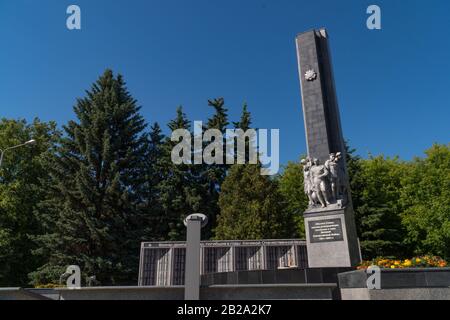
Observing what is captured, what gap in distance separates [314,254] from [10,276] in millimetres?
22913

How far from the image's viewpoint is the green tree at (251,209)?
2317 cm

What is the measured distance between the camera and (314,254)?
13.2 metres

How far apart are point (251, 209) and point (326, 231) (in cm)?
1083

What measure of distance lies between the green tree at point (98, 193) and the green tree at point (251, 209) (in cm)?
605

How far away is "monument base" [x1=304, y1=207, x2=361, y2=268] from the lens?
12.7 meters

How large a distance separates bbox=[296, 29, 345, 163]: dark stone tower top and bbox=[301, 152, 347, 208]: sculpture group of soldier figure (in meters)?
0.80

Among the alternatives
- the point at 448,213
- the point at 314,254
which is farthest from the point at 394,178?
the point at 314,254

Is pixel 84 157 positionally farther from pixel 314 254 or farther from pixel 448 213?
pixel 448 213

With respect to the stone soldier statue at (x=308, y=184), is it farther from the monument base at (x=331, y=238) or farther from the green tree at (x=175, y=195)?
the green tree at (x=175, y=195)

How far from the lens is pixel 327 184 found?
44.9 ft

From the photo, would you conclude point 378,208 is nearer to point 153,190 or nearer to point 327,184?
point 327,184

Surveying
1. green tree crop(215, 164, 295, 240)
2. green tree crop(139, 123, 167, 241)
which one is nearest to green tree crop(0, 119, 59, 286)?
green tree crop(139, 123, 167, 241)

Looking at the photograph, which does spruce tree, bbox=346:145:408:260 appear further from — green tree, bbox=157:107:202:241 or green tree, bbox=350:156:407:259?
green tree, bbox=157:107:202:241

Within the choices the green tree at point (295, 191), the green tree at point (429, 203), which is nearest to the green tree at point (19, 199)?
the green tree at point (295, 191)
